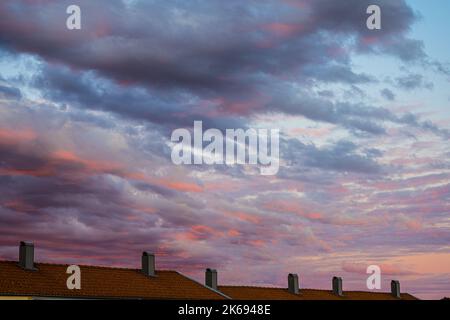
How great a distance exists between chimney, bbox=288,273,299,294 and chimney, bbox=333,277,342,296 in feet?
22.9

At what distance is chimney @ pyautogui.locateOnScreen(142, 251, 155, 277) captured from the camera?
50.4m

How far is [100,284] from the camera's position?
1730 inches

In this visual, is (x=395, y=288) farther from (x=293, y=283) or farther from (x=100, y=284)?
(x=100, y=284)

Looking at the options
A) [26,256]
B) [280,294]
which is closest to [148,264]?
[26,256]

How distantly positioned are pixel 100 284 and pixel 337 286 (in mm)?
32139

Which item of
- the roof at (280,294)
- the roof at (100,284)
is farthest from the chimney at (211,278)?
the roof at (100,284)

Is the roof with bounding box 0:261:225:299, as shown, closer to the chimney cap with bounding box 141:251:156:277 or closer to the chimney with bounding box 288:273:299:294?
the chimney cap with bounding box 141:251:156:277

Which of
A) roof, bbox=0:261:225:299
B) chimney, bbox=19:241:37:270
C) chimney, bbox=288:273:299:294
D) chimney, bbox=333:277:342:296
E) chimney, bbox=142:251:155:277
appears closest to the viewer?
roof, bbox=0:261:225:299

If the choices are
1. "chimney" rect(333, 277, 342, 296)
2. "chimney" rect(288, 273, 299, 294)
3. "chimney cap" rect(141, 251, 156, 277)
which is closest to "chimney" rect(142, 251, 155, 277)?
"chimney cap" rect(141, 251, 156, 277)

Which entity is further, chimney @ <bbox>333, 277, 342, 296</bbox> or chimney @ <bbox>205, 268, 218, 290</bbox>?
chimney @ <bbox>333, 277, 342, 296</bbox>

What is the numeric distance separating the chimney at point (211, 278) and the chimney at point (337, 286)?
61.0 ft
